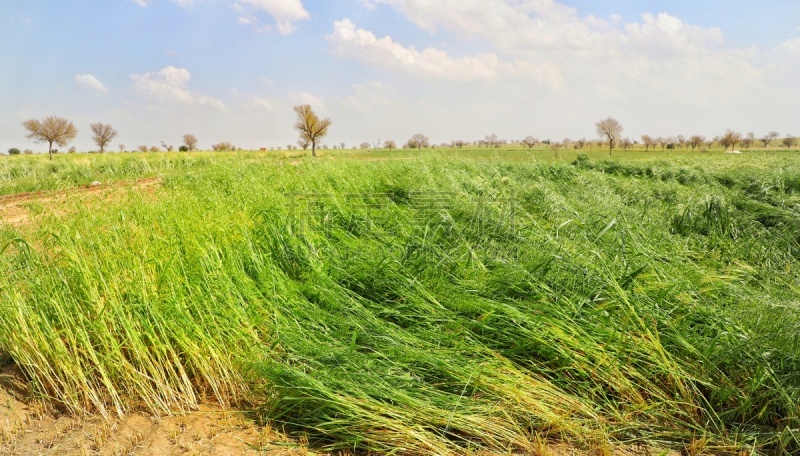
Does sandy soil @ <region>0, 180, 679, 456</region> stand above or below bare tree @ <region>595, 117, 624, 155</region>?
below

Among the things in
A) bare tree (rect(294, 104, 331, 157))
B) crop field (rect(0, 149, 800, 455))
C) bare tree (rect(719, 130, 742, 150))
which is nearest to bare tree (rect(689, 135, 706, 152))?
bare tree (rect(719, 130, 742, 150))

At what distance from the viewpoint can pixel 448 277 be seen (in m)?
3.55

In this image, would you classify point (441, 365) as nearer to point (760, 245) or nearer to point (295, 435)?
point (295, 435)

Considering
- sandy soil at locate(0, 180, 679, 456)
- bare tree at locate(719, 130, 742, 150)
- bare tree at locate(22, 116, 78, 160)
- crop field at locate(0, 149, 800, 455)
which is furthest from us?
bare tree at locate(719, 130, 742, 150)

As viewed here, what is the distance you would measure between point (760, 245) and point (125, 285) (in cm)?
598

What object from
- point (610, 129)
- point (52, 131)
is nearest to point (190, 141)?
point (52, 131)

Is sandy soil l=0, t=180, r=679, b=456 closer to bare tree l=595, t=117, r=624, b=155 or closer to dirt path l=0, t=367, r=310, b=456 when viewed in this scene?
dirt path l=0, t=367, r=310, b=456

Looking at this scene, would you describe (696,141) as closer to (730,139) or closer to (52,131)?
(730,139)

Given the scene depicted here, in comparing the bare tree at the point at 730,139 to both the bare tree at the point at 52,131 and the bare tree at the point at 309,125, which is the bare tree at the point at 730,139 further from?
the bare tree at the point at 52,131

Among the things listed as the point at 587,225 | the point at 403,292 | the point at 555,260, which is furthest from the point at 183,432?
the point at 587,225

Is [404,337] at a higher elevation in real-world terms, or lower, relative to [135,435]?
higher

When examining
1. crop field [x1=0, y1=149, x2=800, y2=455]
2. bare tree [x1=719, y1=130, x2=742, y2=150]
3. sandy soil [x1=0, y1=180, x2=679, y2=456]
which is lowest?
sandy soil [x1=0, y1=180, x2=679, y2=456]

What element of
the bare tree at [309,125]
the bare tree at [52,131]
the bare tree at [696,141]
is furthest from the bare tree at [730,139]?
the bare tree at [52,131]

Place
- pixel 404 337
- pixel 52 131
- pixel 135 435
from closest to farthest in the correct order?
pixel 135 435 → pixel 404 337 → pixel 52 131
